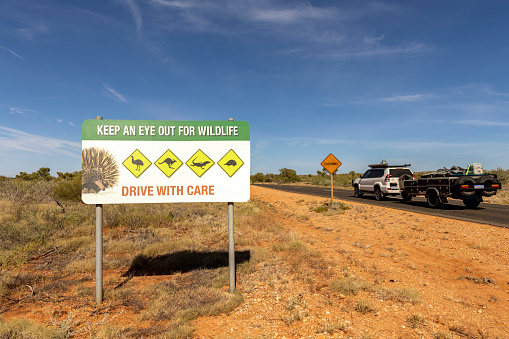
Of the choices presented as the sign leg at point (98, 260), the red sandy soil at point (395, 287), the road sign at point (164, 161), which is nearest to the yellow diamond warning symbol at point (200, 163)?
the road sign at point (164, 161)

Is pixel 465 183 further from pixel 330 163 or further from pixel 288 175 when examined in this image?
pixel 288 175

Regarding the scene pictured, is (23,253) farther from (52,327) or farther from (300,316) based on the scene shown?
(300,316)

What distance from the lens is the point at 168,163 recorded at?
4727mm

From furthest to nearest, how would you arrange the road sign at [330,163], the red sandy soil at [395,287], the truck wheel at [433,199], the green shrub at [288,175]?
the green shrub at [288,175]
the road sign at [330,163]
the truck wheel at [433,199]
the red sandy soil at [395,287]

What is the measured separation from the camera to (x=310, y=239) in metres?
8.42

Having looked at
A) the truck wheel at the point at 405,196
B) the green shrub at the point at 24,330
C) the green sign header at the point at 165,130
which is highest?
the green sign header at the point at 165,130

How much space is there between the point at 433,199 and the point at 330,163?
5646 millimetres

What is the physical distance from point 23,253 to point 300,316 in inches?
263

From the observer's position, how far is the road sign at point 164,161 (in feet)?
14.9

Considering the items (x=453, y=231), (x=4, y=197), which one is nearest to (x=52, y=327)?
(x=453, y=231)

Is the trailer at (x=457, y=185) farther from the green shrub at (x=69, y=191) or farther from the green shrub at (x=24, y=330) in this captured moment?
the green shrub at (x=69, y=191)

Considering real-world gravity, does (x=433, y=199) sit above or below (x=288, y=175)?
below

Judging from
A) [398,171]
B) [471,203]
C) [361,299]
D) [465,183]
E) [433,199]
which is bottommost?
[361,299]

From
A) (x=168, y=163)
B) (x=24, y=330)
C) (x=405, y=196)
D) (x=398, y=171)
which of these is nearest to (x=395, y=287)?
(x=168, y=163)
